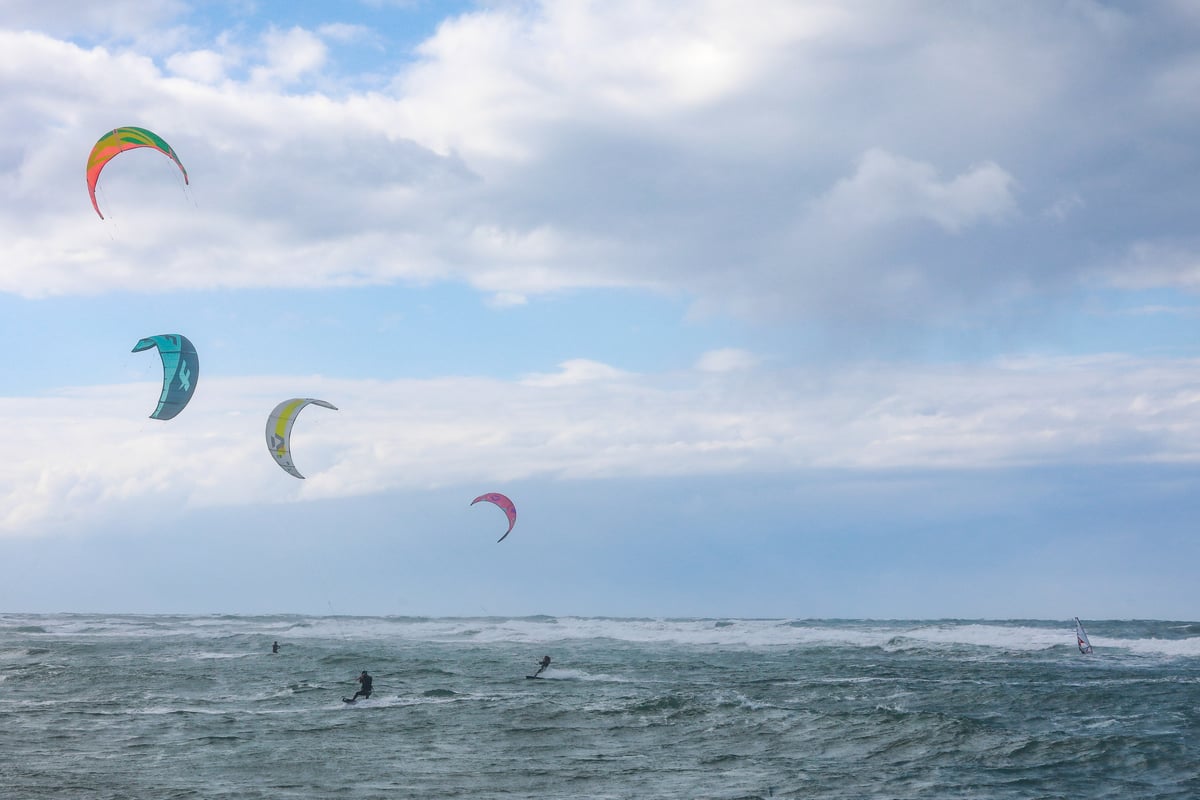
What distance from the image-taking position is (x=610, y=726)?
20.8 metres

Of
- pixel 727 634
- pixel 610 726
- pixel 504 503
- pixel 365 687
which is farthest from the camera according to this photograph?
pixel 727 634

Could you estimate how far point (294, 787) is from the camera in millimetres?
15016

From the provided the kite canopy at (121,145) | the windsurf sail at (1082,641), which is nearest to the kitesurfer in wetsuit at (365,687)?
the kite canopy at (121,145)

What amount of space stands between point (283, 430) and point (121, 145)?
7713 mm

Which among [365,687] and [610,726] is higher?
[365,687]

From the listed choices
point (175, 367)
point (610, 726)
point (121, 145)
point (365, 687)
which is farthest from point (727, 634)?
point (121, 145)

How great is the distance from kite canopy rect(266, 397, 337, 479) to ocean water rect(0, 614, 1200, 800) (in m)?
5.94

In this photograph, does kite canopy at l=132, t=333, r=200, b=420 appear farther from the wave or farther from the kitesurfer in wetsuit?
the wave

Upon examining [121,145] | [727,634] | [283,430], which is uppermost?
[121,145]

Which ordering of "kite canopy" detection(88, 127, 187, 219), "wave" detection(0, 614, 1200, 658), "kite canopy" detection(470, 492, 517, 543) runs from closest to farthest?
"kite canopy" detection(88, 127, 187, 219), "kite canopy" detection(470, 492, 517, 543), "wave" detection(0, 614, 1200, 658)

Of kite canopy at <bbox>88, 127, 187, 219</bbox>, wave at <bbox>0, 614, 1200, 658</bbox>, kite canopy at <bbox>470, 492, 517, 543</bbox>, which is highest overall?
kite canopy at <bbox>88, 127, 187, 219</bbox>

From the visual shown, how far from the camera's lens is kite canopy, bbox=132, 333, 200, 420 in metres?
21.5

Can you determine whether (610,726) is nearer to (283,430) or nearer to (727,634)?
(283,430)

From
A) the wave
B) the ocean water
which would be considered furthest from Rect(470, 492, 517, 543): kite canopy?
the wave
